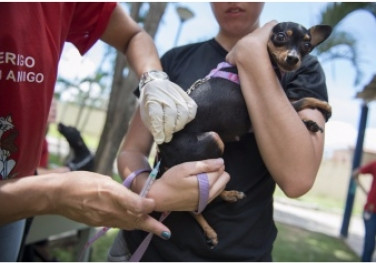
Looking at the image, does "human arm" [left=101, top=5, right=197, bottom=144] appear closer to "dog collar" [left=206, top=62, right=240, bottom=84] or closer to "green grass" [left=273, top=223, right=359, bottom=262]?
"dog collar" [left=206, top=62, right=240, bottom=84]

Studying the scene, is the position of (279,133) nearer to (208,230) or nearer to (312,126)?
(312,126)

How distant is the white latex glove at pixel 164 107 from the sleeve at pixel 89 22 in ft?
1.50

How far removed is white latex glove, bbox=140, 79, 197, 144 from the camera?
1.13 metres

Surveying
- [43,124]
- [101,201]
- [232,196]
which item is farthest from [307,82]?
[43,124]

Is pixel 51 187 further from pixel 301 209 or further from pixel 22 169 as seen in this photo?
pixel 301 209

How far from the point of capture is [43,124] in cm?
127

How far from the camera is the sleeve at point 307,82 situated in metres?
1.28

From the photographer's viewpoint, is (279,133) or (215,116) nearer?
(279,133)

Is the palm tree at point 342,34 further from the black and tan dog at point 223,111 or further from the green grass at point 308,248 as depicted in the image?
the green grass at point 308,248

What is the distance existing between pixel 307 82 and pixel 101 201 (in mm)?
814

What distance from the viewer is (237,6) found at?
1331mm

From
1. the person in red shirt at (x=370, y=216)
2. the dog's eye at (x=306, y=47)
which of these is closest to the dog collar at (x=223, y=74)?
the dog's eye at (x=306, y=47)

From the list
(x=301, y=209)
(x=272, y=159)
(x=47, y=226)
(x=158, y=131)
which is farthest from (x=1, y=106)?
(x=301, y=209)

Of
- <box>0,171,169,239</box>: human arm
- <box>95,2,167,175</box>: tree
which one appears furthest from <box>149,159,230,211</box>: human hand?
<box>95,2,167,175</box>: tree
